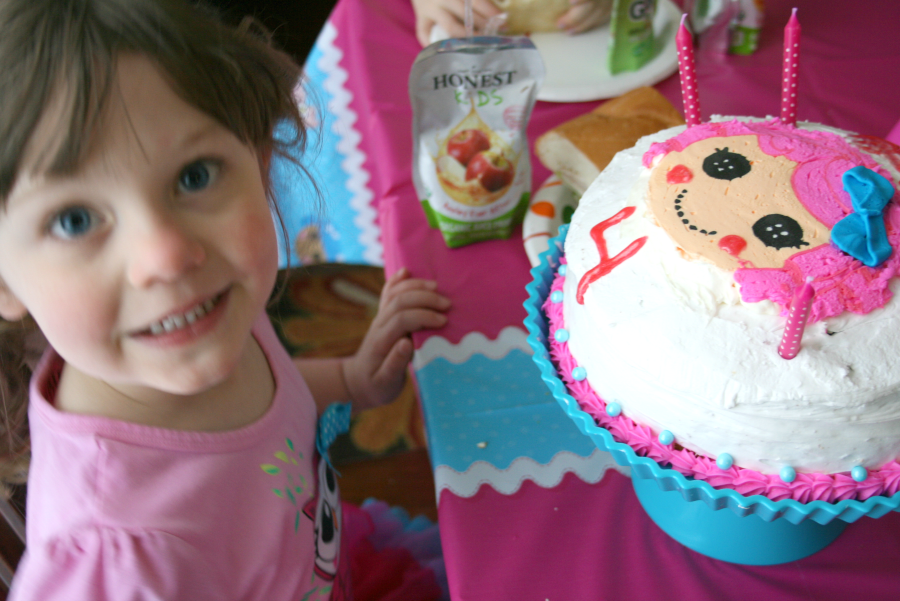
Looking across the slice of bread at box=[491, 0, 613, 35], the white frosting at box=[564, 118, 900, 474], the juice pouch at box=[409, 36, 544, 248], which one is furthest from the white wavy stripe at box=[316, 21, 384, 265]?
the white frosting at box=[564, 118, 900, 474]

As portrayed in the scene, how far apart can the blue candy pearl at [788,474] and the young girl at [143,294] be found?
515 mm

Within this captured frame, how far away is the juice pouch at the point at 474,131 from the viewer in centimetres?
85

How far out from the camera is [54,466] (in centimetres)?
62

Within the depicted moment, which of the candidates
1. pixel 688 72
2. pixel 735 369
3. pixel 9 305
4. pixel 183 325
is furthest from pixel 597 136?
pixel 9 305

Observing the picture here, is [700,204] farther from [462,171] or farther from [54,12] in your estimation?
[54,12]

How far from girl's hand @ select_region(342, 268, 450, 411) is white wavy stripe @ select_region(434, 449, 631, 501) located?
0.77ft

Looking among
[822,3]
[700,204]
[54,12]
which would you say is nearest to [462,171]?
[700,204]

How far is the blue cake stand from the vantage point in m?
0.53

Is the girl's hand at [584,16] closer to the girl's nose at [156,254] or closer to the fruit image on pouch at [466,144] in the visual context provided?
the fruit image on pouch at [466,144]

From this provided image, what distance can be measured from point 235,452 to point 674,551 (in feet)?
1.59

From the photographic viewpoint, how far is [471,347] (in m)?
0.86

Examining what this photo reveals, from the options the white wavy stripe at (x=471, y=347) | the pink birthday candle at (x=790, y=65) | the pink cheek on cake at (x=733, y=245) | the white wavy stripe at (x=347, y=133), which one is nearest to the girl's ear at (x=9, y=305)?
the white wavy stripe at (x=471, y=347)

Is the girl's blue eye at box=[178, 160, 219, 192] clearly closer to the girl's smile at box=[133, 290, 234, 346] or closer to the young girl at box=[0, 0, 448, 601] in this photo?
the young girl at box=[0, 0, 448, 601]

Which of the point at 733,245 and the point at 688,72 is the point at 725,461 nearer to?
the point at 733,245
